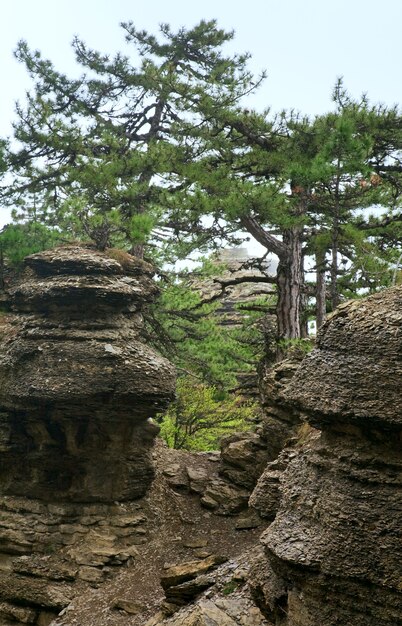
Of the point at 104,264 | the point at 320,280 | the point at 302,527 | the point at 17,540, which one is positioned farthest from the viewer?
the point at 320,280

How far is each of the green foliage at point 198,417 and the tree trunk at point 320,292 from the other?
16.4 feet

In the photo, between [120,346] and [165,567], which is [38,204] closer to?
[120,346]

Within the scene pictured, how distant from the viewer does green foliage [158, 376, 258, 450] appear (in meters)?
18.0

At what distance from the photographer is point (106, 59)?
59.0 ft

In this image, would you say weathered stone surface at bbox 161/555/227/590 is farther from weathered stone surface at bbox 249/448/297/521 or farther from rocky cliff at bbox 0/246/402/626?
weathered stone surface at bbox 249/448/297/521

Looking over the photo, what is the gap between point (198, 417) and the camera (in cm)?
1820

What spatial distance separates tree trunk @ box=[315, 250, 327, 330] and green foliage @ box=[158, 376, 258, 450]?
16.4 ft

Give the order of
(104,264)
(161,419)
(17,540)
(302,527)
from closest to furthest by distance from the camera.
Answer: (302,527) → (17,540) → (104,264) → (161,419)

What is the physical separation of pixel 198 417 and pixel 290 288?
5.71 m

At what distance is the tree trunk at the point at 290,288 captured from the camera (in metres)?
14.9

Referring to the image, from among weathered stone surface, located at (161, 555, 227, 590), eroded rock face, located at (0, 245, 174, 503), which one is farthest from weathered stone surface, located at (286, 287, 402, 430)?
eroded rock face, located at (0, 245, 174, 503)

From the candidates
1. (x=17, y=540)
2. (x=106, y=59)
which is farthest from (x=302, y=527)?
(x=106, y=59)

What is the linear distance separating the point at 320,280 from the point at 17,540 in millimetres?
9742

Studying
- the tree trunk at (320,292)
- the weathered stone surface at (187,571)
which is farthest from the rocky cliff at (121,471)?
the tree trunk at (320,292)
